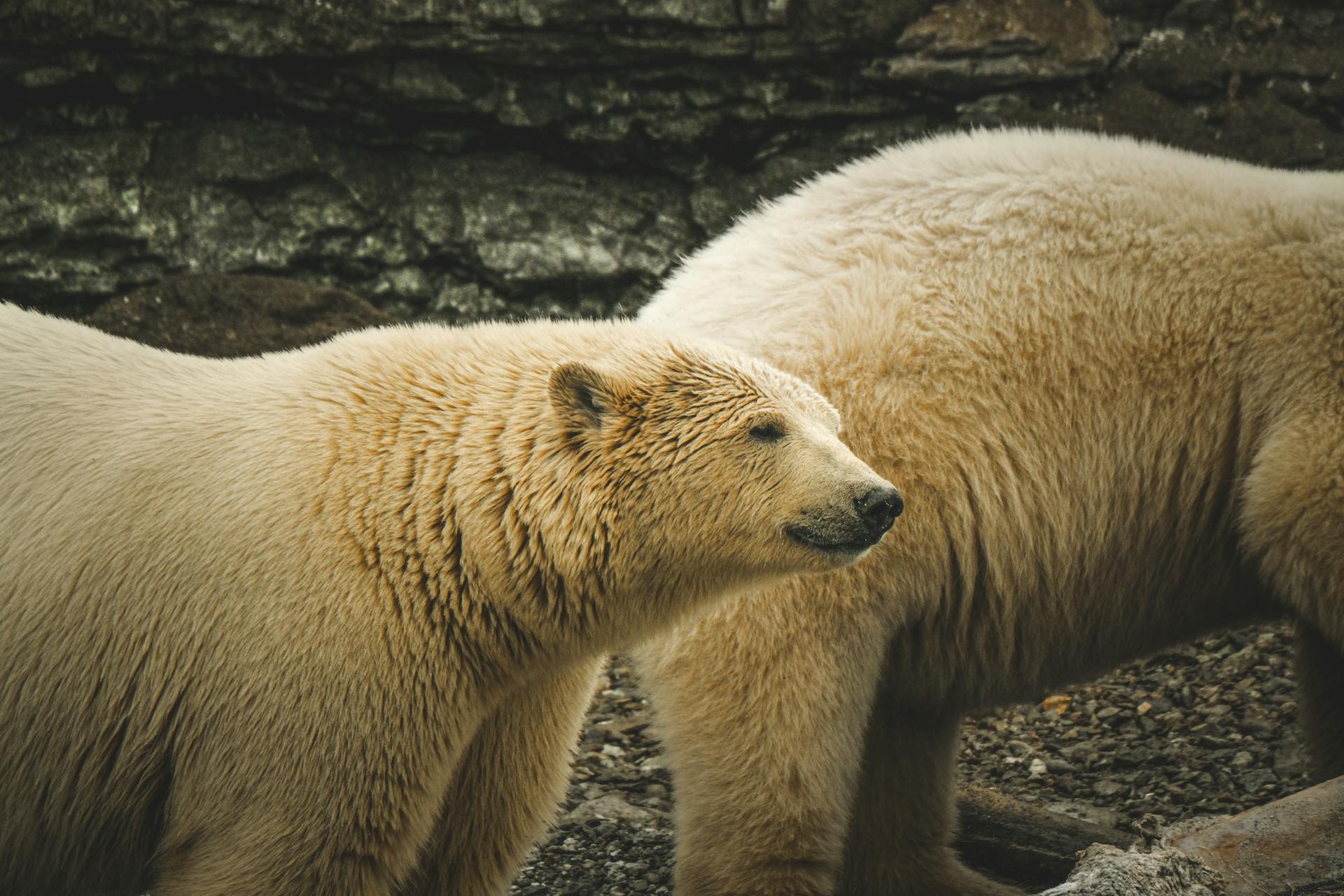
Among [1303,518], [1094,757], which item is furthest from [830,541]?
[1094,757]

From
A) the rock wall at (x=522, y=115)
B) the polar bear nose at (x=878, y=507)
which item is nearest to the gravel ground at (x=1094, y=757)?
the polar bear nose at (x=878, y=507)

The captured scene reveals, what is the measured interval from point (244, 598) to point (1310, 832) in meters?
2.50

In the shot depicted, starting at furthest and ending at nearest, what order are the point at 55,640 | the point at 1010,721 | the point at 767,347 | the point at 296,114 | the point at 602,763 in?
1. the point at 296,114
2. the point at 1010,721
3. the point at 602,763
4. the point at 767,347
5. the point at 55,640

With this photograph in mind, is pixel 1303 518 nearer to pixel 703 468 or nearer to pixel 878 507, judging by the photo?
pixel 878 507

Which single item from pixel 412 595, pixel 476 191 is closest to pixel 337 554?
pixel 412 595

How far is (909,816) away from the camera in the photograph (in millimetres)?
4320

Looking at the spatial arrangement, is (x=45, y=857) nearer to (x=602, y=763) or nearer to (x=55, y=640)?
(x=55, y=640)

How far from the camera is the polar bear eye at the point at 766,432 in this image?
9.84 ft

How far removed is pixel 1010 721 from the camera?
532cm

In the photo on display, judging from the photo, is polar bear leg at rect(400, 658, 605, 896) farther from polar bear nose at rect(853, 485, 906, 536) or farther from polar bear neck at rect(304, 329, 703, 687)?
polar bear nose at rect(853, 485, 906, 536)

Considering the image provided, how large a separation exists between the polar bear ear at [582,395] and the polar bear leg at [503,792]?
0.69 m

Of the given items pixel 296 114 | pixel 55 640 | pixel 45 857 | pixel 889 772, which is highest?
pixel 296 114

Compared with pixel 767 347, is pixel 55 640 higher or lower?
lower

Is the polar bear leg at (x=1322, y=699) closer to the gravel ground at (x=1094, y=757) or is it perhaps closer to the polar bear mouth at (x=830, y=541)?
the gravel ground at (x=1094, y=757)
